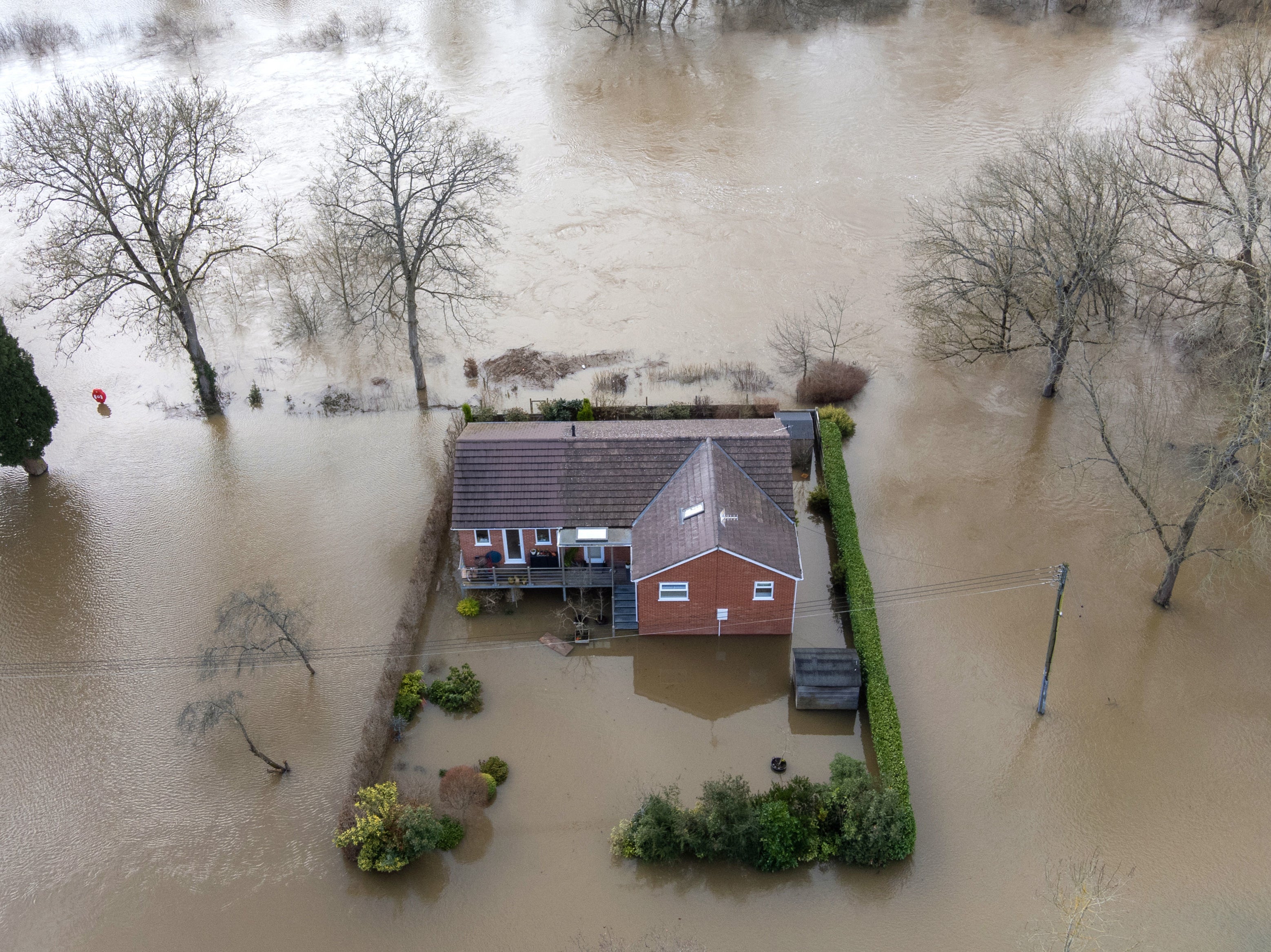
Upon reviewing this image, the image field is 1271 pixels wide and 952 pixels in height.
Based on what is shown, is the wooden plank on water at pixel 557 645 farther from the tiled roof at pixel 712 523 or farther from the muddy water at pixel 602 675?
the tiled roof at pixel 712 523

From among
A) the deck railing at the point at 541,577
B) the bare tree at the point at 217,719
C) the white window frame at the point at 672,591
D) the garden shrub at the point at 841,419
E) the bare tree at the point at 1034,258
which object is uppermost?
the bare tree at the point at 1034,258

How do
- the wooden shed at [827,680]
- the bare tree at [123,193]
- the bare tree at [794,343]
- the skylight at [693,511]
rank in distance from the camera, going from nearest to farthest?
the wooden shed at [827,680], the skylight at [693,511], the bare tree at [123,193], the bare tree at [794,343]

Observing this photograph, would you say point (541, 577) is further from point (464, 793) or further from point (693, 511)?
point (464, 793)

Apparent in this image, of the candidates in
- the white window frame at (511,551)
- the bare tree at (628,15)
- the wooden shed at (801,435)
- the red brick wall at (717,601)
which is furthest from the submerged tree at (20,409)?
Result: the bare tree at (628,15)

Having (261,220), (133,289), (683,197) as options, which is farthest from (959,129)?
(133,289)

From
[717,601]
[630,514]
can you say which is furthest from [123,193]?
[717,601]

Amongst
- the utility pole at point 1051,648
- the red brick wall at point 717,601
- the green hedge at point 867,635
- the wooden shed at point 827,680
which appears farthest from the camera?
the red brick wall at point 717,601
